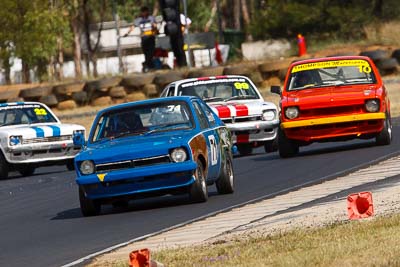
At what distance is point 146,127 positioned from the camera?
14.8 meters

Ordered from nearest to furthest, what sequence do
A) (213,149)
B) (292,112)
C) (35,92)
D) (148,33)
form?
(213,149)
(292,112)
(35,92)
(148,33)

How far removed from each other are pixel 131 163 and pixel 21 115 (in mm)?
9948

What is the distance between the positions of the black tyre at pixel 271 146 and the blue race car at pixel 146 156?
757cm

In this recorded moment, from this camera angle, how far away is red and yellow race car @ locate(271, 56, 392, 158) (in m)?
19.9

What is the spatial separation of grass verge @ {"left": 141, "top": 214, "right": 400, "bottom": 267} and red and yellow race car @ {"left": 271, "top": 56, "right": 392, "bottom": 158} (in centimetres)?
935

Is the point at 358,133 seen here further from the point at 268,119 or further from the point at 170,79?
the point at 170,79

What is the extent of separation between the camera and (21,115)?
2366 centimetres

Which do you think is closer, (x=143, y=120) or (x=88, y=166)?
(x=88, y=166)

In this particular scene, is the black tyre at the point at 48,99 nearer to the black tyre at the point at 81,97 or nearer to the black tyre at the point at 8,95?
the black tyre at the point at 8,95

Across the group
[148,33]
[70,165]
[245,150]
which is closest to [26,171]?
[70,165]

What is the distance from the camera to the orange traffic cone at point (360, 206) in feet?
34.8

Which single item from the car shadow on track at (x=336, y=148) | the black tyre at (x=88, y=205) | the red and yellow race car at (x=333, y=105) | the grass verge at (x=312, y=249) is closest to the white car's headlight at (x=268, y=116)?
Result: the car shadow on track at (x=336, y=148)

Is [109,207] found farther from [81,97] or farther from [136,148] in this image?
[81,97]

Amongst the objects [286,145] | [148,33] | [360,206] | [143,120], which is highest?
[143,120]
